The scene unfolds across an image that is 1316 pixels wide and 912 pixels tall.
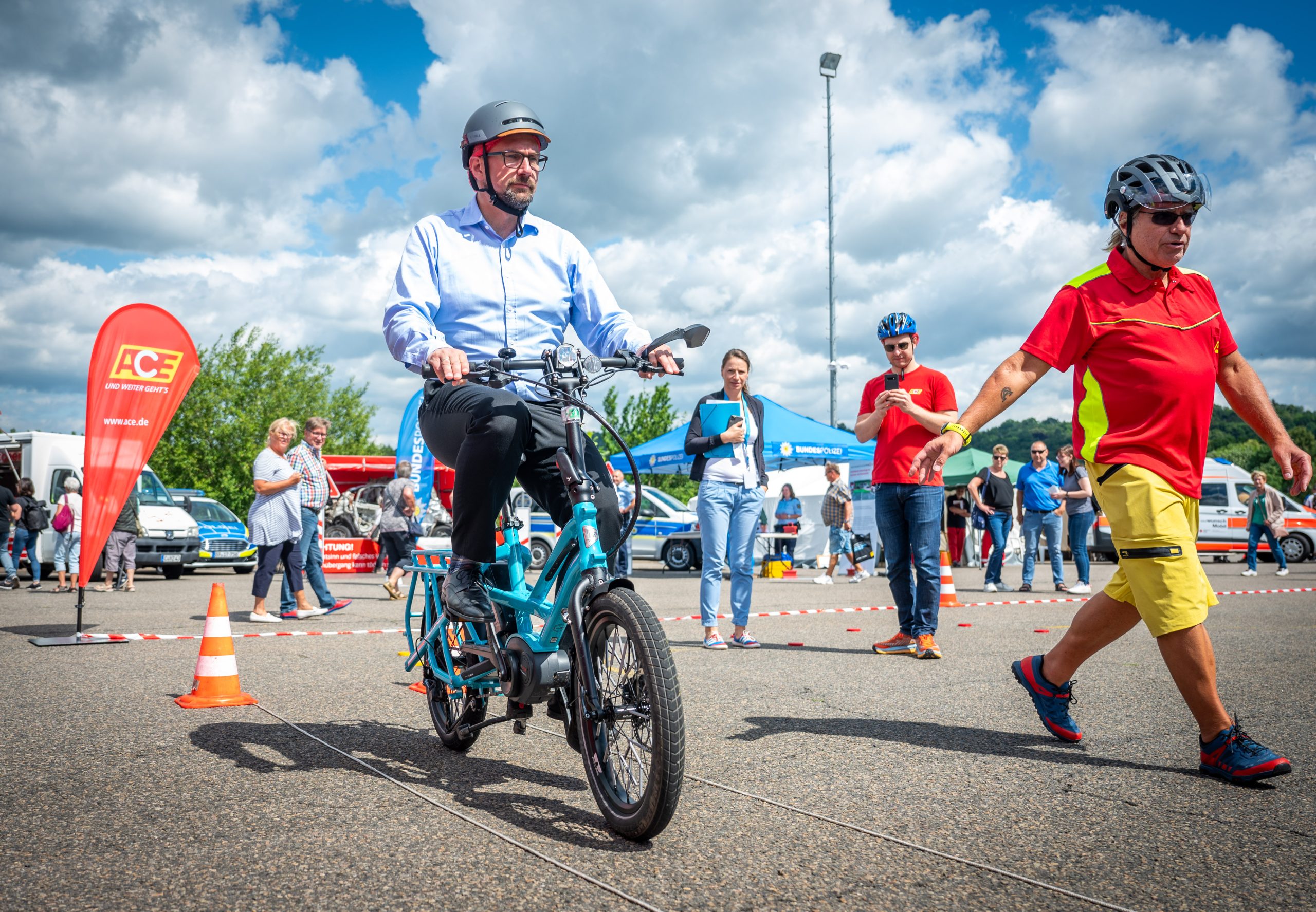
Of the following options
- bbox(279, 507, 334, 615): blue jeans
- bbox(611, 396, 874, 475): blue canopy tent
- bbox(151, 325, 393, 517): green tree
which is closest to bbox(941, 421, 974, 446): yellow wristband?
bbox(279, 507, 334, 615): blue jeans

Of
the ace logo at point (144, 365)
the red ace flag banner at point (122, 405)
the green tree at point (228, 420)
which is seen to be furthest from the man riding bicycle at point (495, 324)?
the green tree at point (228, 420)

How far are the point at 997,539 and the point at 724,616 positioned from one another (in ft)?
19.1

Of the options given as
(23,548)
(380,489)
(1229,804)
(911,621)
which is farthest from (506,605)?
(380,489)

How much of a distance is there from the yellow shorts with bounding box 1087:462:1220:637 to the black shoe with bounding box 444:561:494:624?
7.13ft

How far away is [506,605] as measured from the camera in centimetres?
331

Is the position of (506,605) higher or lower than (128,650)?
higher

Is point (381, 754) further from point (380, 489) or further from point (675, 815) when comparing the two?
point (380, 489)

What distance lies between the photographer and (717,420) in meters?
7.06

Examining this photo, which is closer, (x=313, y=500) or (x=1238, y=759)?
(x=1238, y=759)

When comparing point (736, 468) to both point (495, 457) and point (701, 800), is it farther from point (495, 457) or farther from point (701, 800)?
point (701, 800)

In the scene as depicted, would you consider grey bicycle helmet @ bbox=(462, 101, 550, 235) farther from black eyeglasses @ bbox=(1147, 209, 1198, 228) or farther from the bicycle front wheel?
black eyeglasses @ bbox=(1147, 209, 1198, 228)

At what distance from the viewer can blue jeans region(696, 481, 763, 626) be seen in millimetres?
7047

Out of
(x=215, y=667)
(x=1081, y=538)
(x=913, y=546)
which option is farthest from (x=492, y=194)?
(x=1081, y=538)

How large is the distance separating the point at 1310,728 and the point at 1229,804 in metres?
1.36
